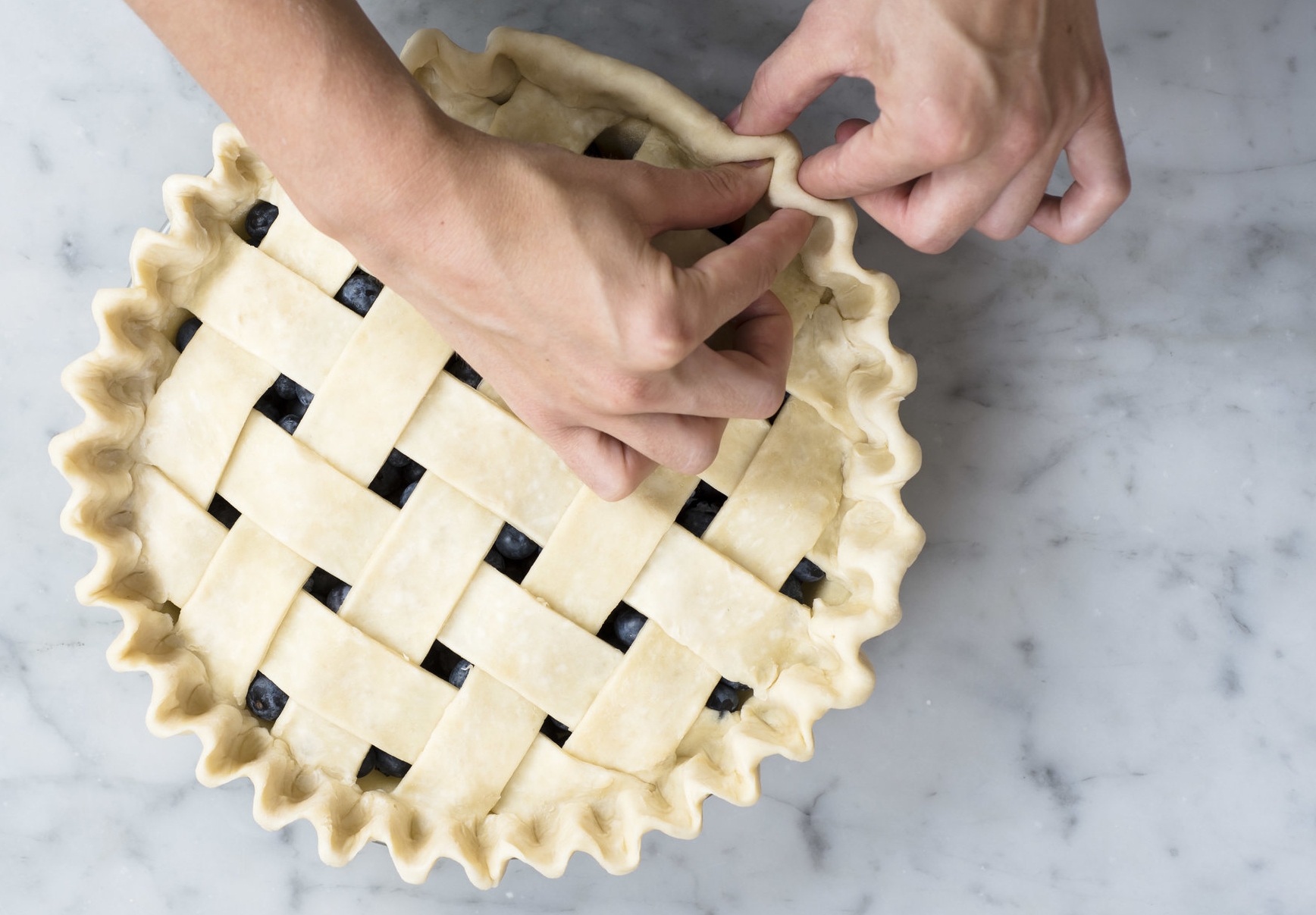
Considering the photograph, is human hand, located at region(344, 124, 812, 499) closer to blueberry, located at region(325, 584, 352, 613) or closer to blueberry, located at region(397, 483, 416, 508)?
blueberry, located at region(397, 483, 416, 508)

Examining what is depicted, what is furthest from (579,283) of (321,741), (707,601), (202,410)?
(321,741)

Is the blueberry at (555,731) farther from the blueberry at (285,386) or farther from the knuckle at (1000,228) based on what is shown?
the knuckle at (1000,228)

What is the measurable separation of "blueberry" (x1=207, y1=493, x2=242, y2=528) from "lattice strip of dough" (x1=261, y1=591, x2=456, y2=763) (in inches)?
5.0

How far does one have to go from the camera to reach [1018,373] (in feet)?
3.99

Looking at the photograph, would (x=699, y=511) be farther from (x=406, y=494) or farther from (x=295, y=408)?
(x=295, y=408)

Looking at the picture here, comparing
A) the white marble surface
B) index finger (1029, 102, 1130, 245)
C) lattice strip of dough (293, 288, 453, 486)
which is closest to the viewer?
index finger (1029, 102, 1130, 245)

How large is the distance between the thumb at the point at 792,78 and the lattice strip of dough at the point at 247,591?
2.14ft

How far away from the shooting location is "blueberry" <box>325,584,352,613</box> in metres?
1.03

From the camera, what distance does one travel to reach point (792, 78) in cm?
82

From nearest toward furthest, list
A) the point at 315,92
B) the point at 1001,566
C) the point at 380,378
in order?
the point at 315,92 < the point at 380,378 < the point at 1001,566

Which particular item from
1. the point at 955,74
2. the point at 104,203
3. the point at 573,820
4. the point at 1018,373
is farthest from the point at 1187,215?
the point at 104,203

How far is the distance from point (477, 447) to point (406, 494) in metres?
0.10

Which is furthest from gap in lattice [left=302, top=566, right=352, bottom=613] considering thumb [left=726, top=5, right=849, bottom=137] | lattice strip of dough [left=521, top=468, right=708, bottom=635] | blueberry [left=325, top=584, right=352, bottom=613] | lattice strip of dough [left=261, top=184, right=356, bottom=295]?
thumb [left=726, top=5, right=849, bottom=137]

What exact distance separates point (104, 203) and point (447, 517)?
68 centimetres
